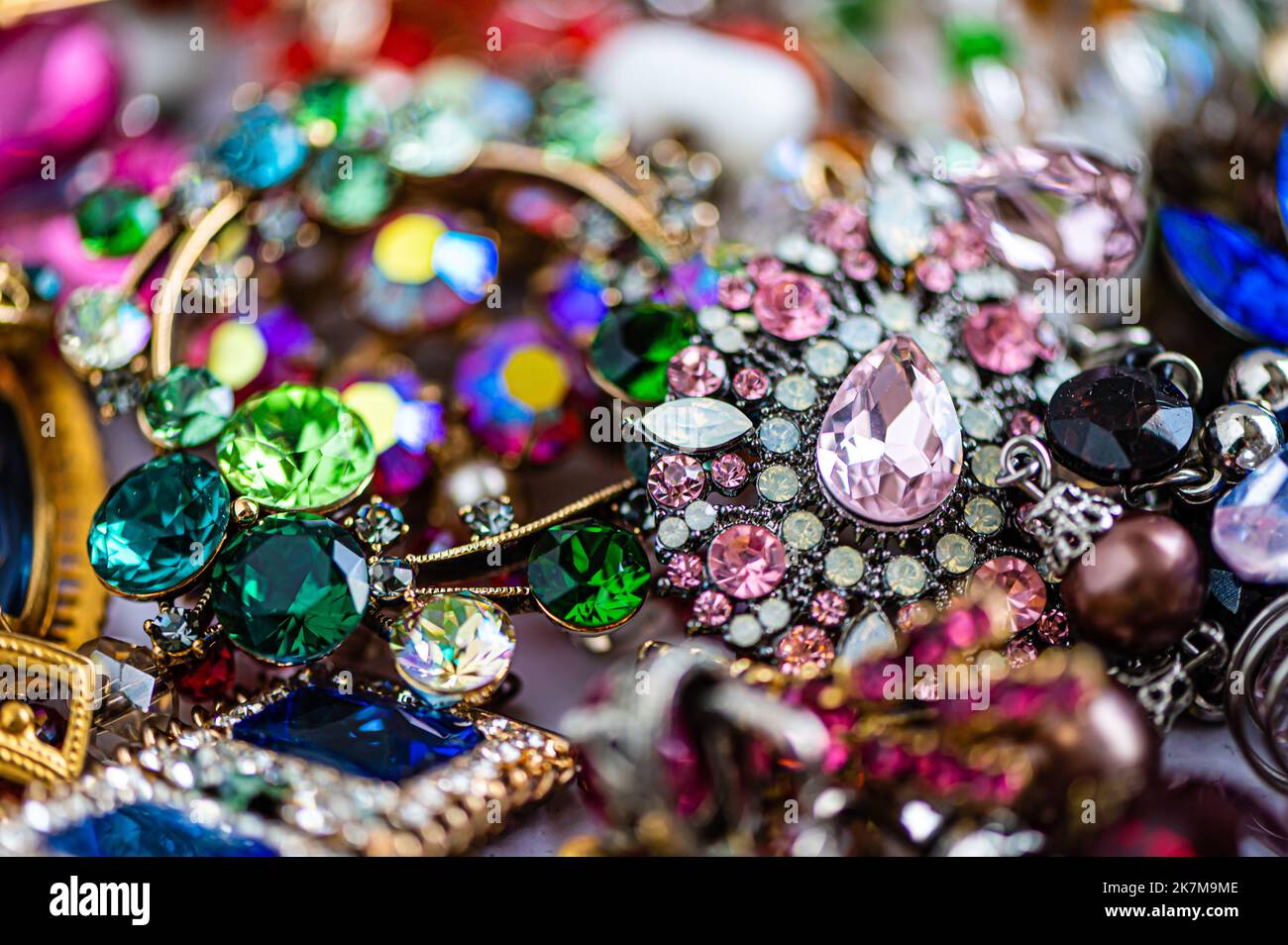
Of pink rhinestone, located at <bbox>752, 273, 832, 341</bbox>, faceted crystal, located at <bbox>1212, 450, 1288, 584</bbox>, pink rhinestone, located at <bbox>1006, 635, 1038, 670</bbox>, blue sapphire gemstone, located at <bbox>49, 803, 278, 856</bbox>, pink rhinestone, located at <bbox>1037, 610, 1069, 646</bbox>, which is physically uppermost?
pink rhinestone, located at <bbox>752, 273, 832, 341</bbox>

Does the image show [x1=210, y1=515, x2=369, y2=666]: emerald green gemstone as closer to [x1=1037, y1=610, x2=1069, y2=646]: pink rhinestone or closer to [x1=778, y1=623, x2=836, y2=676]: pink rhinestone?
[x1=778, y1=623, x2=836, y2=676]: pink rhinestone

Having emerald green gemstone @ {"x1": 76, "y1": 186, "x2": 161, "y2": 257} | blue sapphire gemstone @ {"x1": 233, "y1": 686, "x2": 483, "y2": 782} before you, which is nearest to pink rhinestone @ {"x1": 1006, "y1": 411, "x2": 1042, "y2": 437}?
blue sapphire gemstone @ {"x1": 233, "y1": 686, "x2": 483, "y2": 782}

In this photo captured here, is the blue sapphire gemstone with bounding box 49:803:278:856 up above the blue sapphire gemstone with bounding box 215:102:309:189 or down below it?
below

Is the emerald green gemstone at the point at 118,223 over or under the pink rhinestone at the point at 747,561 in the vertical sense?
over

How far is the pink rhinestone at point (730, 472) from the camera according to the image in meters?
0.60

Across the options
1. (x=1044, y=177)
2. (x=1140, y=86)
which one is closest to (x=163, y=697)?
(x=1044, y=177)

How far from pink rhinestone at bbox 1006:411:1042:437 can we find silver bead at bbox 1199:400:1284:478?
0.28 ft

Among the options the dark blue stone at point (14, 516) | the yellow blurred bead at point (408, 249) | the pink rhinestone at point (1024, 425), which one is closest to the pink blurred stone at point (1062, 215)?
the pink rhinestone at point (1024, 425)

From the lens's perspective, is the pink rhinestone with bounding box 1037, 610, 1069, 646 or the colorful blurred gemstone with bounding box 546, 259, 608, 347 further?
the colorful blurred gemstone with bounding box 546, 259, 608, 347

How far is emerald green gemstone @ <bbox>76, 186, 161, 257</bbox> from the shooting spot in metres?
0.75

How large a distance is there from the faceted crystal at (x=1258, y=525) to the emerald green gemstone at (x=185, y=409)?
57cm

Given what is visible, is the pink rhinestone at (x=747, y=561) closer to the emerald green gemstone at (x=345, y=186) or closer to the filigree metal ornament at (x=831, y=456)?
the filigree metal ornament at (x=831, y=456)

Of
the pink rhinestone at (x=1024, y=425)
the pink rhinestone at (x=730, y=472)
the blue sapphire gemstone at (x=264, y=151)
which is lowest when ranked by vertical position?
the pink rhinestone at (x=730, y=472)
